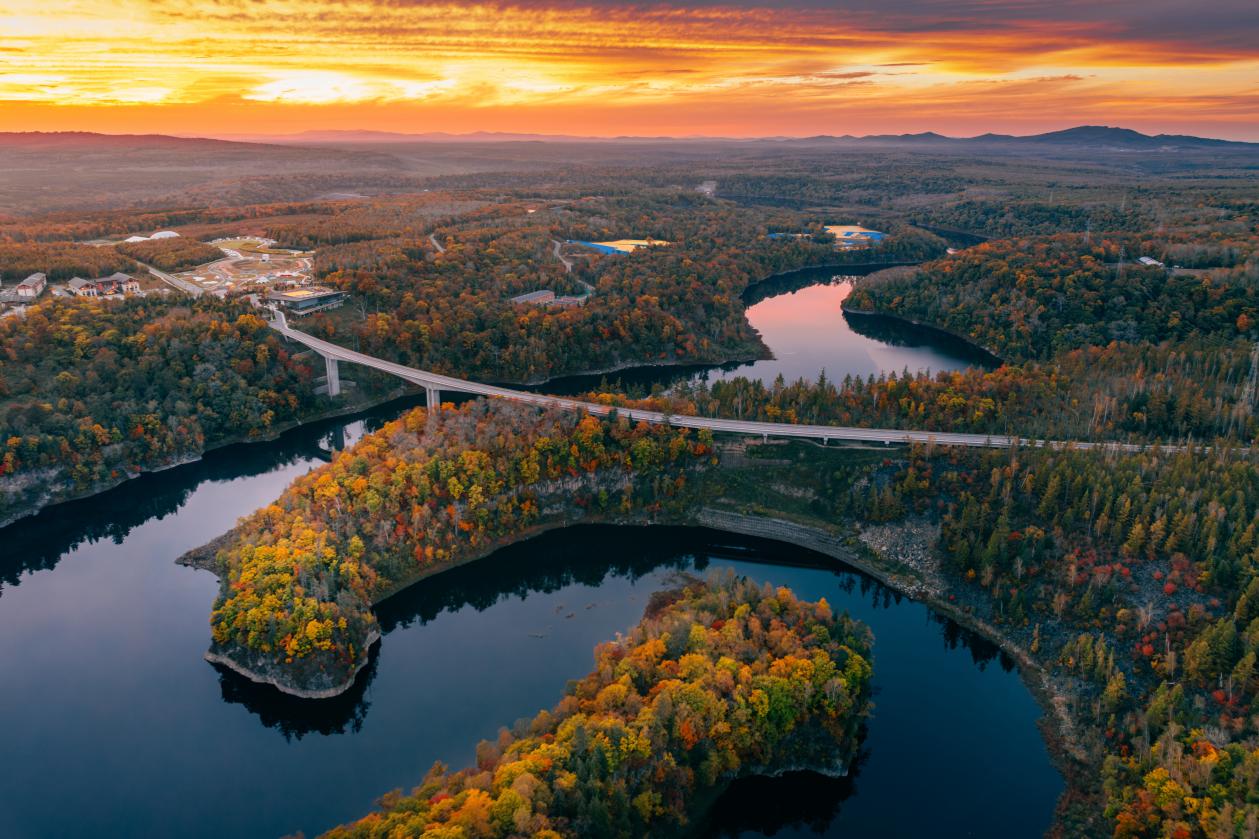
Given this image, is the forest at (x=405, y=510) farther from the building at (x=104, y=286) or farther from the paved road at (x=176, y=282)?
the building at (x=104, y=286)

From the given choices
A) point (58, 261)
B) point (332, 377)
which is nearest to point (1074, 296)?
point (332, 377)

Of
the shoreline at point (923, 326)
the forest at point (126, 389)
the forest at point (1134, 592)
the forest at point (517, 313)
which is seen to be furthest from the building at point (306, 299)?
the shoreline at point (923, 326)

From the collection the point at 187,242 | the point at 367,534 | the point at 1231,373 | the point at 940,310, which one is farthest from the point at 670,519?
the point at 187,242

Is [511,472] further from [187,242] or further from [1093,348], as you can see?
[187,242]

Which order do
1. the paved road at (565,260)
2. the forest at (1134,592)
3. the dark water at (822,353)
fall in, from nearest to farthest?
the forest at (1134,592) → the dark water at (822,353) → the paved road at (565,260)

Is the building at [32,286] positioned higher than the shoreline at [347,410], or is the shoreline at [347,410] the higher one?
the building at [32,286]

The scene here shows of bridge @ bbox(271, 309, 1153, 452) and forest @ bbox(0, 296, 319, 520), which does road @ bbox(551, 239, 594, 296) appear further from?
forest @ bbox(0, 296, 319, 520)
